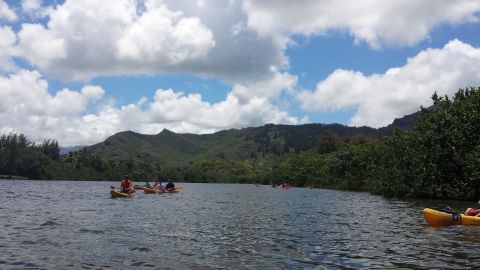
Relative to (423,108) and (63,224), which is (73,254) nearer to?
(63,224)

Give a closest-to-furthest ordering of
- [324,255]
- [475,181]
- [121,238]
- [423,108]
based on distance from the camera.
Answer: [324,255]
[121,238]
[475,181]
[423,108]

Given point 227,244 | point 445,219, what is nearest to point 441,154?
point 445,219

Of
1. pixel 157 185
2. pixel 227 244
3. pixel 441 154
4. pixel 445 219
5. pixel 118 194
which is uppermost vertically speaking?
pixel 441 154

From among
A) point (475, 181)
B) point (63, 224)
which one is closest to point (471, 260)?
point (63, 224)

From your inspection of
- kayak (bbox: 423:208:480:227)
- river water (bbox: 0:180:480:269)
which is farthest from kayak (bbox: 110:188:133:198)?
kayak (bbox: 423:208:480:227)

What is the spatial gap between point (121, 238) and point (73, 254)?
526 centimetres

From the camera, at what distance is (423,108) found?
78.2m

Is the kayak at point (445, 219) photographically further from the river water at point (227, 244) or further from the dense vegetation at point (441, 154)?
the dense vegetation at point (441, 154)

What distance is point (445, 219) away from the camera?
34.8 meters

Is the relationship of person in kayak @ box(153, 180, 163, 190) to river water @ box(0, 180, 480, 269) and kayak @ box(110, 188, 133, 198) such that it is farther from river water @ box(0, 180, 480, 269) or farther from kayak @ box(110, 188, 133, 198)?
river water @ box(0, 180, 480, 269)

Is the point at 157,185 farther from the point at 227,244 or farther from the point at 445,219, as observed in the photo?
the point at 227,244

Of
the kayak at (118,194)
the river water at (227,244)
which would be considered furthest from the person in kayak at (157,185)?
the river water at (227,244)

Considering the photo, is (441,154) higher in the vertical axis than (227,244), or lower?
higher

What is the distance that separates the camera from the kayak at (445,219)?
34.8 metres
